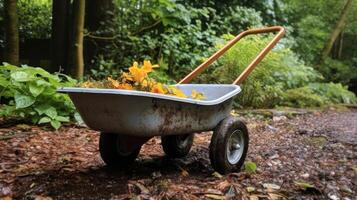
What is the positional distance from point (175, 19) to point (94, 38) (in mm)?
1437

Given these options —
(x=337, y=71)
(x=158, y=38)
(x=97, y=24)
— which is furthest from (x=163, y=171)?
(x=337, y=71)

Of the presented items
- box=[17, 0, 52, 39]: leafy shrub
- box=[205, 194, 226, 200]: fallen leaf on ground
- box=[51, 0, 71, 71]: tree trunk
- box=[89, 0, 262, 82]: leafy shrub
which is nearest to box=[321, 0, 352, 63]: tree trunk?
box=[89, 0, 262, 82]: leafy shrub

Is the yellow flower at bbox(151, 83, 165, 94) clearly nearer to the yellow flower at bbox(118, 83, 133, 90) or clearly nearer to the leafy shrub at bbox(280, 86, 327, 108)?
the yellow flower at bbox(118, 83, 133, 90)

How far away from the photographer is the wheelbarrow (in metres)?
2.56

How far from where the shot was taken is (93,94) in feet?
8.34

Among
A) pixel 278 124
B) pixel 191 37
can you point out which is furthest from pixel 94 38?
pixel 278 124

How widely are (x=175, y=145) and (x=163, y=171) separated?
0.41 metres

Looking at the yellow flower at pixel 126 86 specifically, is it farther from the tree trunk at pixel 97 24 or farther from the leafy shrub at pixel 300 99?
the leafy shrub at pixel 300 99

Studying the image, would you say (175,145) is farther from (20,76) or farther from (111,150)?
(20,76)

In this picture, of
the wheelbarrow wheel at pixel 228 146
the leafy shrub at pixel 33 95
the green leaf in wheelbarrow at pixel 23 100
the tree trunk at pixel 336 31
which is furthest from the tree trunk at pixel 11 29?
the tree trunk at pixel 336 31

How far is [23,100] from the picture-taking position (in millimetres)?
4352

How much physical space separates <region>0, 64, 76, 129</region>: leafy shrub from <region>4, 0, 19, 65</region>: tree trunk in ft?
3.28

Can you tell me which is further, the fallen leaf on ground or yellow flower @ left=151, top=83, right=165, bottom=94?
yellow flower @ left=151, top=83, right=165, bottom=94

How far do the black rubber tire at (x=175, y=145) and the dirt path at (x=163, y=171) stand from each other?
0.23 feet
